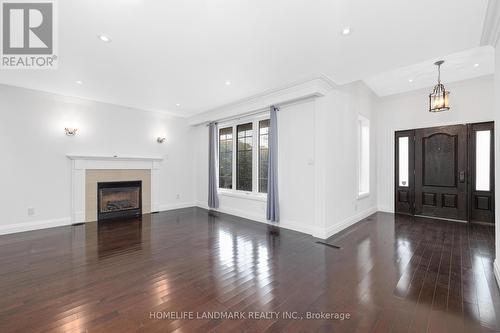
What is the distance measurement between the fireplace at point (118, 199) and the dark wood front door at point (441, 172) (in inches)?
283

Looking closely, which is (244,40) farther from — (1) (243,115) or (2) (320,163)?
(1) (243,115)

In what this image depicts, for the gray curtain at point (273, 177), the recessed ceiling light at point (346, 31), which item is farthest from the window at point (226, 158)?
the recessed ceiling light at point (346, 31)

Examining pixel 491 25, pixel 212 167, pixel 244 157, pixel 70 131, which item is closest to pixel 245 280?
pixel 244 157

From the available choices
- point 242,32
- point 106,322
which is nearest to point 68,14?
point 242,32

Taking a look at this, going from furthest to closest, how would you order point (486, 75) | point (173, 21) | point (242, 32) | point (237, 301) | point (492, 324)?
point (486, 75), point (242, 32), point (173, 21), point (237, 301), point (492, 324)

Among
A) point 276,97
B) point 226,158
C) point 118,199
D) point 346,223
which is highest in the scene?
point 276,97

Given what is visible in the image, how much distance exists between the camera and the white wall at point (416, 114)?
4.74 m

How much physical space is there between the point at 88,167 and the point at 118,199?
1042 millimetres

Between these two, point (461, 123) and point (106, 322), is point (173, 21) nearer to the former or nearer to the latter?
point (106, 322)

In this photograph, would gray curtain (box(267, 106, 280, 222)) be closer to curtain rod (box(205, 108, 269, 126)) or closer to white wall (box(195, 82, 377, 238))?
white wall (box(195, 82, 377, 238))

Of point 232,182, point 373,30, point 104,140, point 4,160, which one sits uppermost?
point 373,30

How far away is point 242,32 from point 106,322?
3.08 meters

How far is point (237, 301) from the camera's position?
Answer: 2109 millimetres

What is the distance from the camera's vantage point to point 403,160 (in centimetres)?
579
